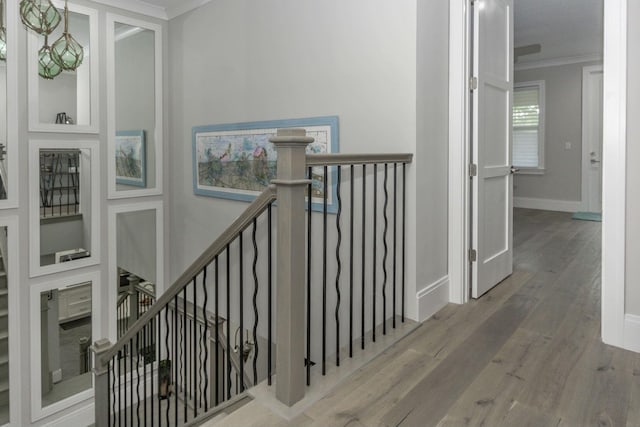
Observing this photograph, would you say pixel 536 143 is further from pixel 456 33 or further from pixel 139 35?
pixel 139 35

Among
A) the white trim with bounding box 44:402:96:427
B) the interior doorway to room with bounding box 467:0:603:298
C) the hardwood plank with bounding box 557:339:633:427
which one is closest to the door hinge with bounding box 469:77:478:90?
the interior doorway to room with bounding box 467:0:603:298

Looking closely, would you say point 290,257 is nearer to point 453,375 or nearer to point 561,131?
point 453,375

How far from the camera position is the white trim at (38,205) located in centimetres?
388

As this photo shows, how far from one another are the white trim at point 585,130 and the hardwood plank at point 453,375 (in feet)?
16.1

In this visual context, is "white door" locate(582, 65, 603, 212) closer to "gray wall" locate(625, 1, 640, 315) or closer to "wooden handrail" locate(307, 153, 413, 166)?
"gray wall" locate(625, 1, 640, 315)

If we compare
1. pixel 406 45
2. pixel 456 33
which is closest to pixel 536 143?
pixel 456 33

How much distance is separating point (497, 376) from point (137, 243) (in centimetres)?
377

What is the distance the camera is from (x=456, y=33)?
2.83m

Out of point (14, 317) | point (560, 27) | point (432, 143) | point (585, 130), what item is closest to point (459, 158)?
point (432, 143)

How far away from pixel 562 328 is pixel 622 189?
86 centimetres

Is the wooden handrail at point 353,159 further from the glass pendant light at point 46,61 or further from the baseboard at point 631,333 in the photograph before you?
the glass pendant light at point 46,61

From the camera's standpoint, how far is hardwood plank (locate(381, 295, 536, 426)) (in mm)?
1754

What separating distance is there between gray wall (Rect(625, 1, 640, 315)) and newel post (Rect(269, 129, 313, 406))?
159 cm

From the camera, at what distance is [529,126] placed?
7359mm
